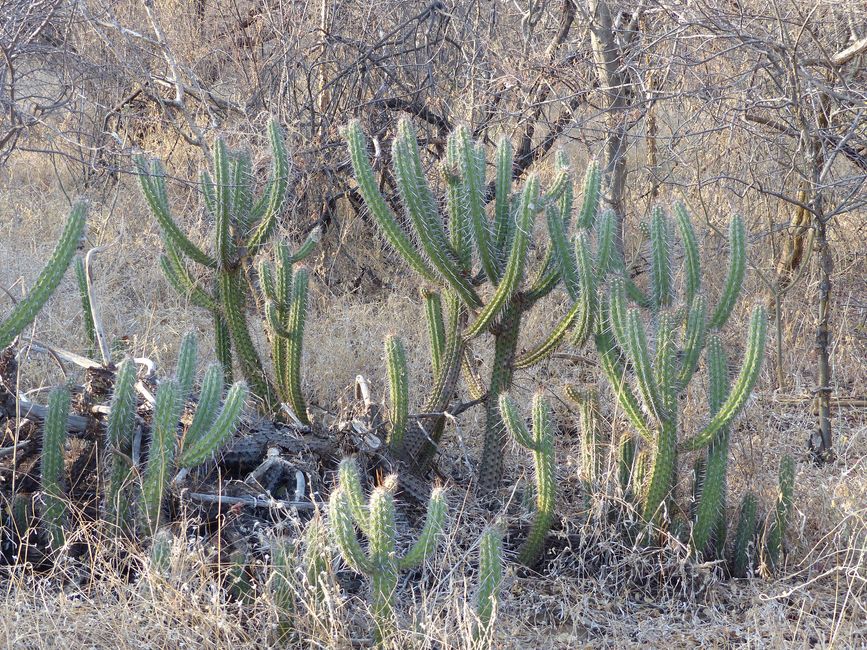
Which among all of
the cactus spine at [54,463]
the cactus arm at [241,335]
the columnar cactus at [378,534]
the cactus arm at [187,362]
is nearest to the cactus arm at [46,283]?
the cactus spine at [54,463]

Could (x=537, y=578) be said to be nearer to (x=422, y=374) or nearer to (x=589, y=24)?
(x=422, y=374)

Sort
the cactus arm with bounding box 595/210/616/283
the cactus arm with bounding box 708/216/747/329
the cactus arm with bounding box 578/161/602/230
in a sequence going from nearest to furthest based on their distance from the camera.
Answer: the cactus arm with bounding box 595/210/616/283, the cactus arm with bounding box 708/216/747/329, the cactus arm with bounding box 578/161/602/230

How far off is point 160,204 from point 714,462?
250cm

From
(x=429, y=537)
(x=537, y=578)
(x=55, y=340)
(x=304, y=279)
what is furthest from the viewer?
(x=55, y=340)

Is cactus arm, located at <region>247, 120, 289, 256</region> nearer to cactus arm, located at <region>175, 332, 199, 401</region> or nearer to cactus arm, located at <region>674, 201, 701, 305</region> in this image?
cactus arm, located at <region>175, 332, 199, 401</region>

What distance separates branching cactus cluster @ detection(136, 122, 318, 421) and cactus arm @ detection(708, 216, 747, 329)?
1.73 metres

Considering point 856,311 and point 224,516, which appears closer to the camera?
point 224,516

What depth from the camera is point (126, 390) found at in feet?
10.6

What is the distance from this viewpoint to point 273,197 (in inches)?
160

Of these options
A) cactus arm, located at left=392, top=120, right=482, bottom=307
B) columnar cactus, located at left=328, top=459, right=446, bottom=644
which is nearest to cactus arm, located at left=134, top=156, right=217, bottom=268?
cactus arm, located at left=392, top=120, right=482, bottom=307

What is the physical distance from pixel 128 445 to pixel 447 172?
1.56m

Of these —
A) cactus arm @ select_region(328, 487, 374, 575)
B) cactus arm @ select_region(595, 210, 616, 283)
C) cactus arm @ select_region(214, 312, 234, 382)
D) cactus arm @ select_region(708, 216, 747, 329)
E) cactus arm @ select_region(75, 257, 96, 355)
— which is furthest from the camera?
cactus arm @ select_region(75, 257, 96, 355)

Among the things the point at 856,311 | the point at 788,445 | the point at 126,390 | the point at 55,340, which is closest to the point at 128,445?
the point at 126,390

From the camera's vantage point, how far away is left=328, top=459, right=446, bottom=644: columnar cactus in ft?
8.83
